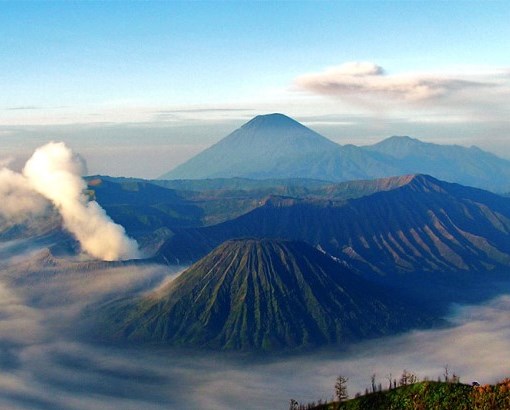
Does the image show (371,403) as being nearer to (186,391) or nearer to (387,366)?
(186,391)

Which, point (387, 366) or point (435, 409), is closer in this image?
point (435, 409)

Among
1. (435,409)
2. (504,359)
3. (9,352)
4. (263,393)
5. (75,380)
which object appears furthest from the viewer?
(9,352)

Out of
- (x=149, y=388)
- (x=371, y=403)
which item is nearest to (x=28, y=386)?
(x=149, y=388)

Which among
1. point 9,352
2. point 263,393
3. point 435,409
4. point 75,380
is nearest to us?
point 435,409

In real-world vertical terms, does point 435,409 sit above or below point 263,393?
above

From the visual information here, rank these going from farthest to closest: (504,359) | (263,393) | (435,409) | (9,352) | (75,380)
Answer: (9,352) < (504,359) < (75,380) < (263,393) < (435,409)

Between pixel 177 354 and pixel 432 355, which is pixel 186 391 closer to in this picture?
pixel 177 354

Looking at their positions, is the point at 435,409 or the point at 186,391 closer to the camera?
the point at 435,409

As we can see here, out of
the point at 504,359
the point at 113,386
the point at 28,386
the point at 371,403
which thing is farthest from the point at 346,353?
the point at 371,403

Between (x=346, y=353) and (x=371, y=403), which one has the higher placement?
(x=371, y=403)
